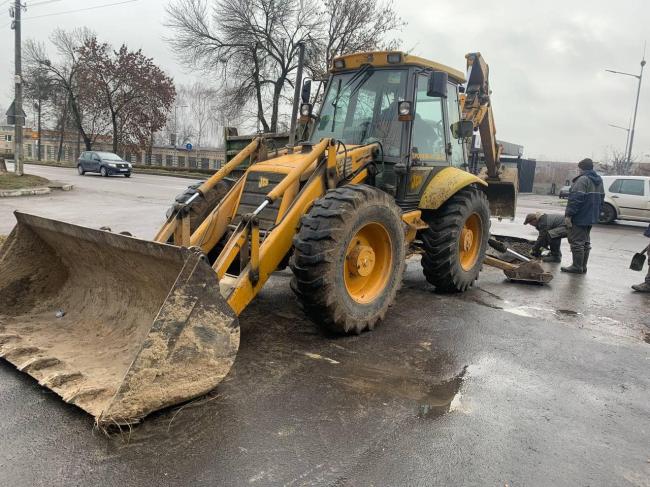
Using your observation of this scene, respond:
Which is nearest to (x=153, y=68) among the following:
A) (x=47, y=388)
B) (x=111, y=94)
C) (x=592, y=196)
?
(x=111, y=94)

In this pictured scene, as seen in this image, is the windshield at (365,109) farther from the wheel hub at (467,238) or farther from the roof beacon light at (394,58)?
the wheel hub at (467,238)

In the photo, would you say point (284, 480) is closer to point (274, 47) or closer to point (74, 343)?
point (74, 343)

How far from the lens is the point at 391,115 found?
5.73m

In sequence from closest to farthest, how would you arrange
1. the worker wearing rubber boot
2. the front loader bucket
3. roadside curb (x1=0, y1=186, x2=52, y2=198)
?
the front loader bucket, the worker wearing rubber boot, roadside curb (x1=0, y1=186, x2=52, y2=198)

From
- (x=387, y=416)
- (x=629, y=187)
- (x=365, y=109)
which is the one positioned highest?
(x=365, y=109)

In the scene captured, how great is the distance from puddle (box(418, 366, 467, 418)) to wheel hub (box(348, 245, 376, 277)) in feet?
4.08

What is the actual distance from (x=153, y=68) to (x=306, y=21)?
1910cm

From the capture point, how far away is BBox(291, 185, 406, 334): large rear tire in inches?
162

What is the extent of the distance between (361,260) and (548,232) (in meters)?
A: 5.76

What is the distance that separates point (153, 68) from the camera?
4250cm

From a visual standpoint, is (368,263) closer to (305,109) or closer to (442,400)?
(442,400)

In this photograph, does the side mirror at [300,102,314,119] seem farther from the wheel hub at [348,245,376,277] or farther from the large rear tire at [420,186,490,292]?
the wheel hub at [348,245,376,277]

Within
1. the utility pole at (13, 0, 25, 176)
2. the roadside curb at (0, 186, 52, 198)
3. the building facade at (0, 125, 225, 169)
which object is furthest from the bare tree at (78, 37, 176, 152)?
the roadside curb at (0, 186, 52, 198)

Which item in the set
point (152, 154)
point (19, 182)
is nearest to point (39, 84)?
point (152, 154)
